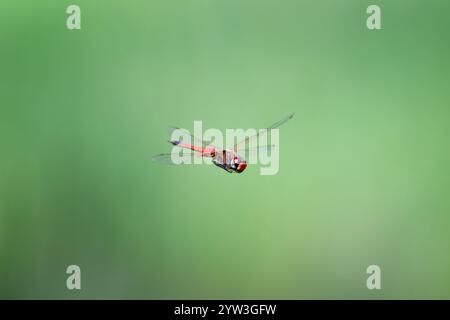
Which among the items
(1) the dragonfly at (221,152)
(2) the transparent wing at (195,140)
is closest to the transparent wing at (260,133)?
(1) the dragonfly at (221,152)

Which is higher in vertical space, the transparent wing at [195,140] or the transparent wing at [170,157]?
the transparent wing at [195,140]

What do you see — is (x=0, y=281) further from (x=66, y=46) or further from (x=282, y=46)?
(x=282, y=46)

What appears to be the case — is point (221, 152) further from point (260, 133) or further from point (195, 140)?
point (260, 133)

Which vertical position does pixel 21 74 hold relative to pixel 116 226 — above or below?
above

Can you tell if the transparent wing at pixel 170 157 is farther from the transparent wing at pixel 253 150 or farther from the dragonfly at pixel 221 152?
the transparent wing at pixel 253 150

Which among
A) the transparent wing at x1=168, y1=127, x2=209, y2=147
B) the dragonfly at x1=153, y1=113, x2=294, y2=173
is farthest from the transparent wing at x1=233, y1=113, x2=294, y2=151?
the transparent wing at x1=168, y1=127, x2=209, y2=147

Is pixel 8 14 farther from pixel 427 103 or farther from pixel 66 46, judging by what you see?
pixel 427 103
